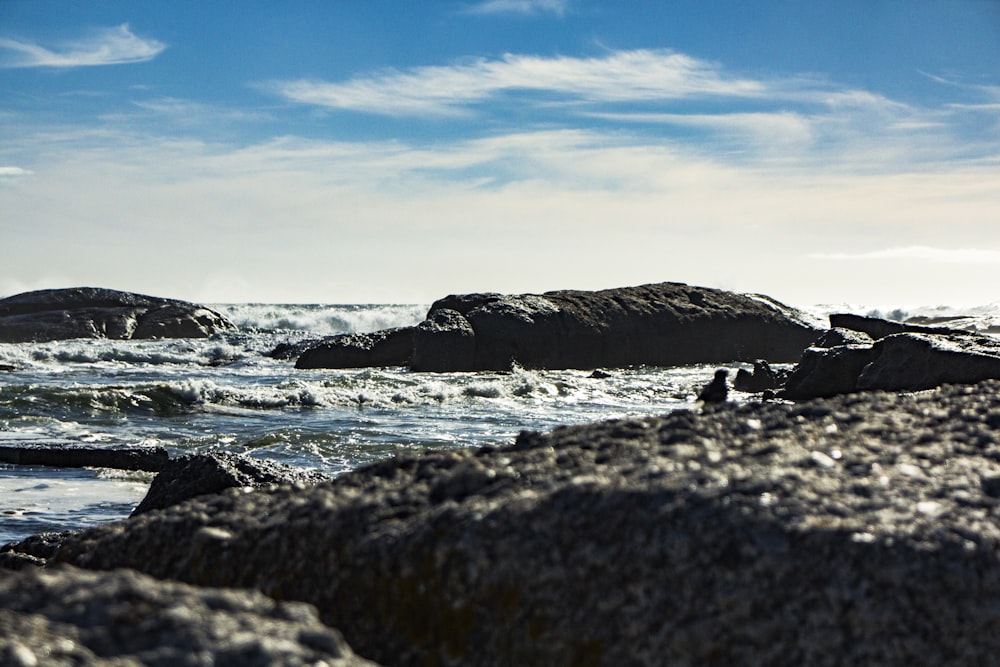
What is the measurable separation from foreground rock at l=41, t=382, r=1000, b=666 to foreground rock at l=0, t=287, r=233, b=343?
32.1 m

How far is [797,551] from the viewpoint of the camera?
6.34ft

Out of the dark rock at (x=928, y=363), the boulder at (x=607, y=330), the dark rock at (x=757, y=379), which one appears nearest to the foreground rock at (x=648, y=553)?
the dark rock at (x=928, y=363)

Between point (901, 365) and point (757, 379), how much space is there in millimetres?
4989

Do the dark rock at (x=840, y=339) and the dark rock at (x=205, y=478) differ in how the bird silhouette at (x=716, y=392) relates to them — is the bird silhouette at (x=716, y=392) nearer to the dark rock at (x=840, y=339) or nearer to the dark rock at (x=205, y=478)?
the dark rock at (x=205, y=478)

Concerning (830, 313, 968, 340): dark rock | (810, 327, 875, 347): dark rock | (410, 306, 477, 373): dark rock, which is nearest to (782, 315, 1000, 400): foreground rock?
(810, 327, 875, 347): dark rock

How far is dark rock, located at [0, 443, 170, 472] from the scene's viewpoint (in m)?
8.05

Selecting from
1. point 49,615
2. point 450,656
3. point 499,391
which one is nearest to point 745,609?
point 450,656

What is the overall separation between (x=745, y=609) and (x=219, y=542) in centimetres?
121

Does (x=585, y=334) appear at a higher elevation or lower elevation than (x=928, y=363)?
higher

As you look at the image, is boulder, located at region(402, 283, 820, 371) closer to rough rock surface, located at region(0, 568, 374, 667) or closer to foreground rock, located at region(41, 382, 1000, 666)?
foreground rock, located at region(41, 382, 1000, 666)

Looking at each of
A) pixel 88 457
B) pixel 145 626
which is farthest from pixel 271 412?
pixel 145 626

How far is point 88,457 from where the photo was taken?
8148mm

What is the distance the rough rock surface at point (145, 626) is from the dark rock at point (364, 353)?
17.4 meters

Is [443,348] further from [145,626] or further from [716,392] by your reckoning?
[145,626]
